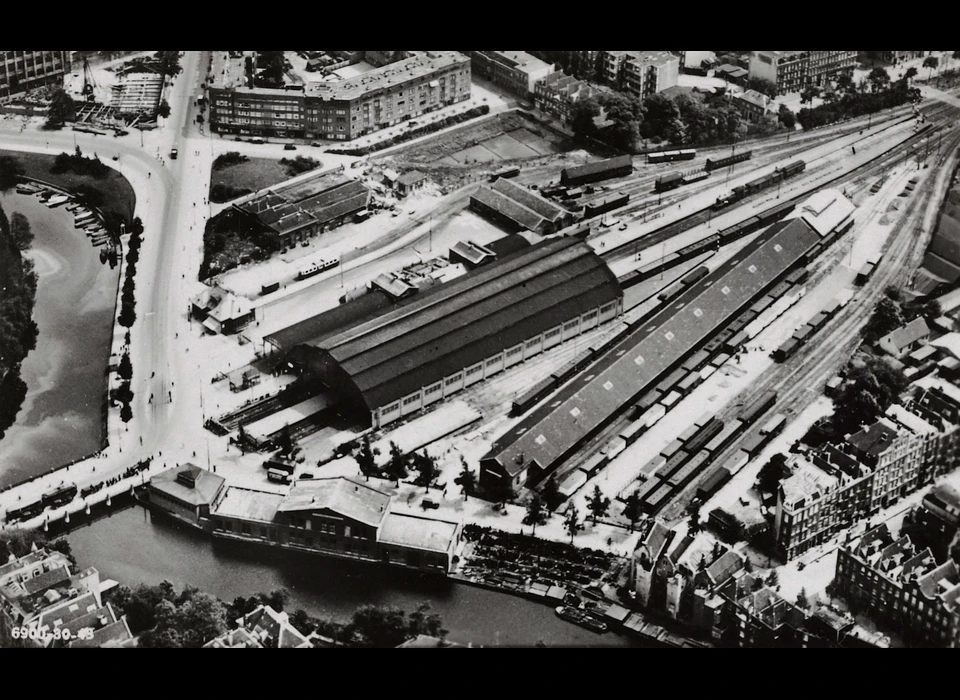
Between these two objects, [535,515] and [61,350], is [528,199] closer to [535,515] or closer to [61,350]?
[61,350]

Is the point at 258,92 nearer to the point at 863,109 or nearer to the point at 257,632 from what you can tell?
the point at 863,109

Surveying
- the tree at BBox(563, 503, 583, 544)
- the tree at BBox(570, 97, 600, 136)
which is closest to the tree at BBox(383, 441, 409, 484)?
the tree at BBox(563, 503, 583, 544)

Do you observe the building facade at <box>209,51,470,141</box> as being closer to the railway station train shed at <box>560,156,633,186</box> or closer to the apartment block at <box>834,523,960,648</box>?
the railway station train shed at <box>560,156,633,186</box>

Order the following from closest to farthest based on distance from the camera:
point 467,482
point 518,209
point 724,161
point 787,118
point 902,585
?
point 902,585
point 467,482
point 518,209
point 724,161
point 787,118

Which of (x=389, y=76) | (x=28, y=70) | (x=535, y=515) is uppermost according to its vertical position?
(x=389, y=76)

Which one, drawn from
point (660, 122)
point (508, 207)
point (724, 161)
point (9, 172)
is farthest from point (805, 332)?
point (9, 172)

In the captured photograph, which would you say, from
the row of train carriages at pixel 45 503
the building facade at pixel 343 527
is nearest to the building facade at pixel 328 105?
the row of train carriages at pixel 45 503
